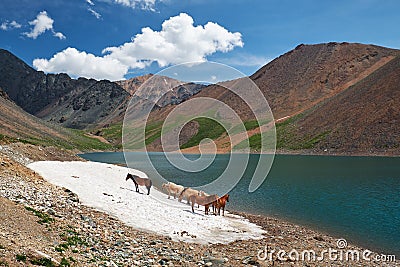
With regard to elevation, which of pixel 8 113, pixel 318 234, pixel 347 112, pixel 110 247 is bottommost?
pixel 318 234

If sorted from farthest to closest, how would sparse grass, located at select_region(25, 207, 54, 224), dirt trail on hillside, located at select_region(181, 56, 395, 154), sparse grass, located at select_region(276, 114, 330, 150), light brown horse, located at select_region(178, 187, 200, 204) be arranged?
dirt trail on hillside, located at select_region(181, 56, 395, 154) < sparse grass, located at select_region(276, 114, 330, 150) < light brown horse, located at select_region(178, 187, 200, 204) < sparse grass, located at select_region(25, 207, 54, 224)

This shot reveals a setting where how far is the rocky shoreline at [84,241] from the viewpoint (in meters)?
11.6

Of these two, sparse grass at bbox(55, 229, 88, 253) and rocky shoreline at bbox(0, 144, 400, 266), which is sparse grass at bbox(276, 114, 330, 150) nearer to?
rocky shoreline at bbox(0, 144, 400, 266)

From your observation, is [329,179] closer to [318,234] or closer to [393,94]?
[318,234]

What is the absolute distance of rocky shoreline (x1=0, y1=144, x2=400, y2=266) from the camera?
11586 mm

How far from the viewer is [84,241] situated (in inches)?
556

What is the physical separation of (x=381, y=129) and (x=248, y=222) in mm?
95628

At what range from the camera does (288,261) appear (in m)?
16.7

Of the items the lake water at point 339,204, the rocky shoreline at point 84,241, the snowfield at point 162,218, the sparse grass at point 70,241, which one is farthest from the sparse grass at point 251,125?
the sparse grass at point 70,241

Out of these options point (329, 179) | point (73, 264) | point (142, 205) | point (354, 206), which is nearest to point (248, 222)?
point (142, 205)

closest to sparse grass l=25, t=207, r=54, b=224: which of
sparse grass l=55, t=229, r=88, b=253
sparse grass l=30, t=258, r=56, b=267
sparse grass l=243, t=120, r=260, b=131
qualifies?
sparse grass l=55, t=229, r=88, b=253

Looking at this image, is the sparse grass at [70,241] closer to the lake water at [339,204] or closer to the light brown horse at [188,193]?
the light brown horse at [188,193]

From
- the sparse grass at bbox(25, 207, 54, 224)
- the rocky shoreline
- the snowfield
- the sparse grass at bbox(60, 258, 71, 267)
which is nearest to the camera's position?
the sparse grass at bbox(60, 258, 71, 267)

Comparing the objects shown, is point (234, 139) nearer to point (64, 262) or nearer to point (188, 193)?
point (188, 193)
